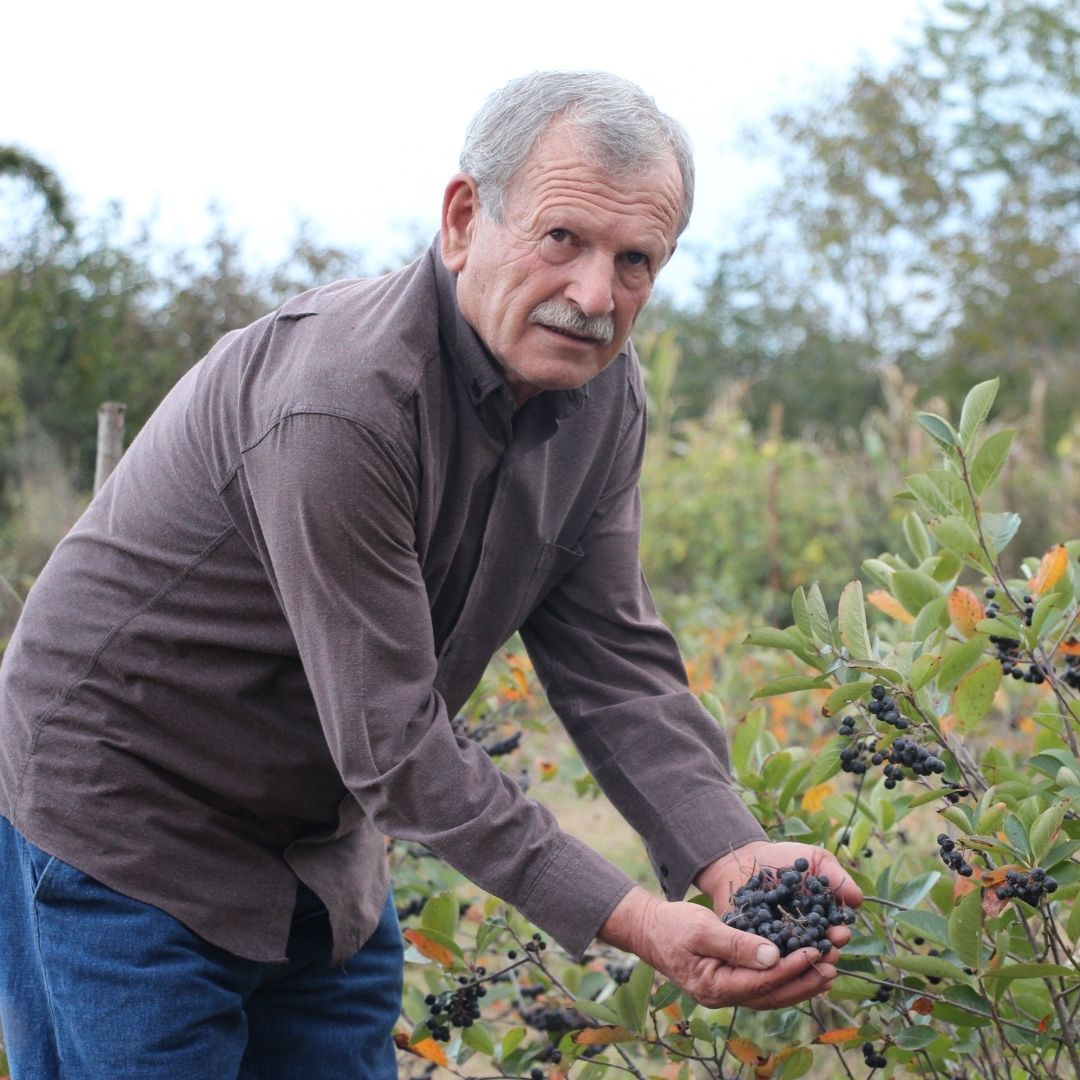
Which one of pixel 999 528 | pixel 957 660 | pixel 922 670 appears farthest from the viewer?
pixel 999 528

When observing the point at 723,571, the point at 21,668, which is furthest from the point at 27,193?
the point at 21,668

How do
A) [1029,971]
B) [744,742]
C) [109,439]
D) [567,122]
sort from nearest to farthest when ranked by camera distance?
1. [1029,971]
2. [567,122]
3. [744,742]
4. [109,439]

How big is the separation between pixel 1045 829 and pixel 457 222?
108cm

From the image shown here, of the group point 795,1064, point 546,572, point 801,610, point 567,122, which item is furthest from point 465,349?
point 795,1064

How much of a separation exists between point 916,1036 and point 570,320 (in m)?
1.08

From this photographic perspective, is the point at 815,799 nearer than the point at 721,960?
No

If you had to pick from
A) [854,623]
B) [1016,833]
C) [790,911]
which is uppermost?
[854,623]

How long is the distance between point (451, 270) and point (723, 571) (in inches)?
285

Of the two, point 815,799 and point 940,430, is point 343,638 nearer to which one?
point 940,430

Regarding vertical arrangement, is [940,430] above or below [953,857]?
above

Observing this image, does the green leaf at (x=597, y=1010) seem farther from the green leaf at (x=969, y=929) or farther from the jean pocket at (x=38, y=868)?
the jean pocket at (x=38, y=868)

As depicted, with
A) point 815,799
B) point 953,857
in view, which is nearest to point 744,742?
point 815,799

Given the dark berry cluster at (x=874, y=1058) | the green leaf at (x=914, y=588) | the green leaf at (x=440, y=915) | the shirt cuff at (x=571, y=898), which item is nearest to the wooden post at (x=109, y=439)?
the green leaf at (x=440, y=915)

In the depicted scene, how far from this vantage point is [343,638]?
5.58 ft
